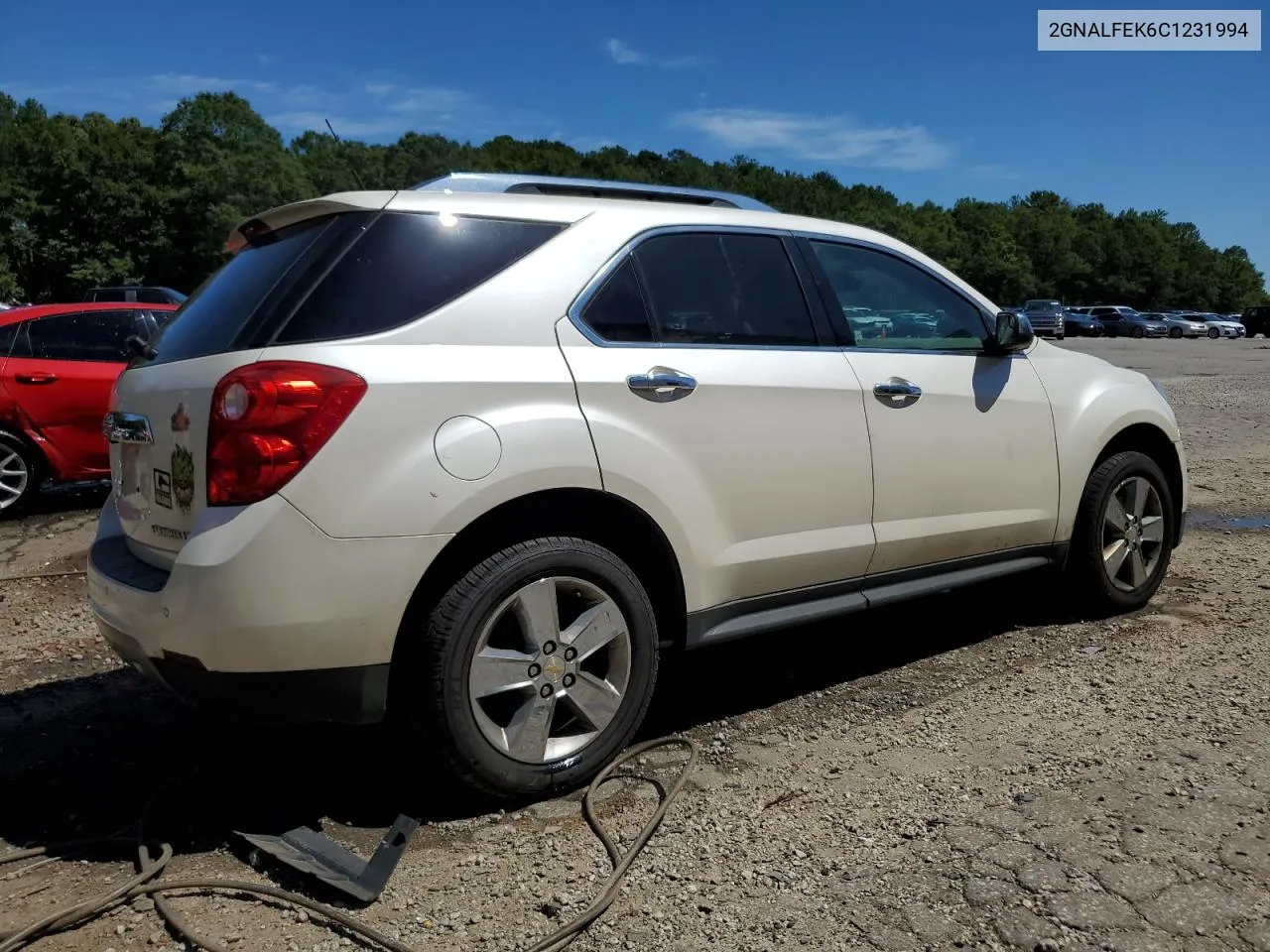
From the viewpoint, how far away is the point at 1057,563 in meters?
4.48

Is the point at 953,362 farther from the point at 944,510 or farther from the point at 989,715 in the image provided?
the point at 989,715

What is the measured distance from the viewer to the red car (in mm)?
7766

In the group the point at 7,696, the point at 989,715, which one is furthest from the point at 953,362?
the point at 7,696

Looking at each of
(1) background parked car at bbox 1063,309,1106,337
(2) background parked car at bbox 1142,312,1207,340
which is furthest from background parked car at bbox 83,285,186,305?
(2) background parked car at bbox 1142,312,1207,340

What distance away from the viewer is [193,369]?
112 inches

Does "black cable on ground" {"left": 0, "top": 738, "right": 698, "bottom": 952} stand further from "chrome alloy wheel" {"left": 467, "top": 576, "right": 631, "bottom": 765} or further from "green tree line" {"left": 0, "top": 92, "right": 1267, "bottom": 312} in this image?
"green tree line" {"left": 0, "top": 92, "right": 1267, "bottom": 312}

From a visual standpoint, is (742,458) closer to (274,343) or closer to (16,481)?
(274,343)

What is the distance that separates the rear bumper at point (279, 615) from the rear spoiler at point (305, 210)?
0.96 m

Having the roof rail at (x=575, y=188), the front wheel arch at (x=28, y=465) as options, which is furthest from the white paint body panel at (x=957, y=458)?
the front wheel arch at (x=28, y=465)

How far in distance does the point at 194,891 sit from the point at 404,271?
5.63 feet

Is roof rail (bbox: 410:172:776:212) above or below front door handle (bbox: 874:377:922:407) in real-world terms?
above

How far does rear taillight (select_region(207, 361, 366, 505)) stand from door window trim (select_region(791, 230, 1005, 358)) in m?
1.85

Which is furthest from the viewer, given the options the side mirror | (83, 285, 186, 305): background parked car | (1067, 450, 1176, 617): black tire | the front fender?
(83, 285, 186, 305): background parked car

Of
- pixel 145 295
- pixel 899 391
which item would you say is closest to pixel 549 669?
pixel 899 391
